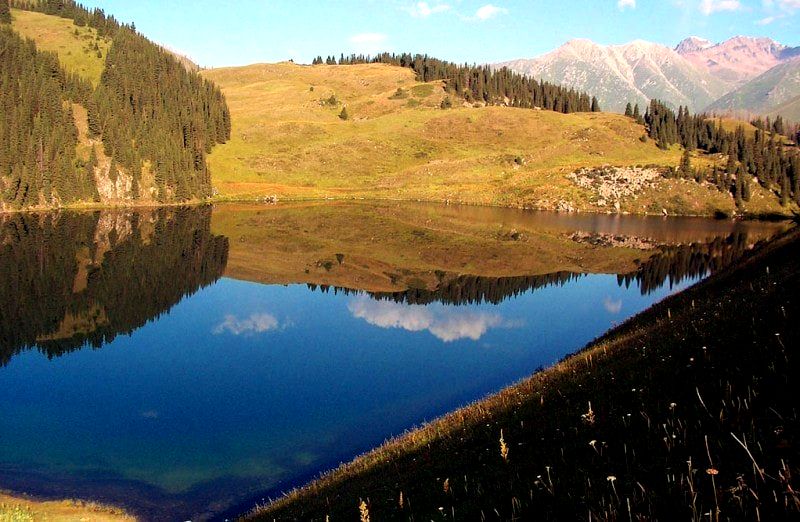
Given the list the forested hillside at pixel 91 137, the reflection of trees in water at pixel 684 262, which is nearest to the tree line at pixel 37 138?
the forested hillside at pixel 91 137

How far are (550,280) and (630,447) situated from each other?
55081 millimetres

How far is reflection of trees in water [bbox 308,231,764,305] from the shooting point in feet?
174

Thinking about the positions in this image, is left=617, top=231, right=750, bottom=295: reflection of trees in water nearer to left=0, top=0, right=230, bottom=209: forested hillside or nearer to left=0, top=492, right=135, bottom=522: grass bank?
left=0, top=492, right=135, bottom=522: grass bank

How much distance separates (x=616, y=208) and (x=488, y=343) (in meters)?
120

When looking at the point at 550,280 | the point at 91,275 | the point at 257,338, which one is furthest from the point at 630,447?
the point at 91,275

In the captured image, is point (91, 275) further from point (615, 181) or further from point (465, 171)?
point (615, 181)

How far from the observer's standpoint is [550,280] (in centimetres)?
6188

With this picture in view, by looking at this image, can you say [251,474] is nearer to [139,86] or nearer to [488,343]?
[488,343]

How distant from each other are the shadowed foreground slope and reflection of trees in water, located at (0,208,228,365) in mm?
31897

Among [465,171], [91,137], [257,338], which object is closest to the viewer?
[257,338]

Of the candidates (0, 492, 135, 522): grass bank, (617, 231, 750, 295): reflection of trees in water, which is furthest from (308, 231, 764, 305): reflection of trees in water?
(0, 492, 135, 522): grass bank

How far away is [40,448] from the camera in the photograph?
23.6m

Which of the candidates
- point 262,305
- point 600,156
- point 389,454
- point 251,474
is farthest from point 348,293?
point 600,156

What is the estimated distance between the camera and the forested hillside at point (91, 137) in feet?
399
